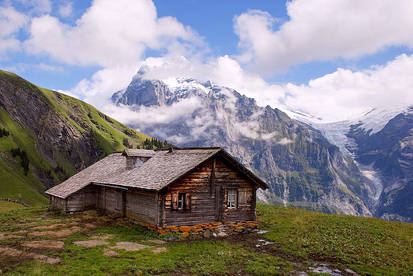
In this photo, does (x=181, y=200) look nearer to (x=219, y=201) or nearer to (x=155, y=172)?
(x=219, y=201)

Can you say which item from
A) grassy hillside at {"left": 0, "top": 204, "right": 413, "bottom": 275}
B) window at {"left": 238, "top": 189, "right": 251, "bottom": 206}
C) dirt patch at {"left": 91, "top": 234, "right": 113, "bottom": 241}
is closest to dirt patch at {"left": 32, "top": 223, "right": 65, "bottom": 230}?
grassy hillside at {"left": 0, "top": 204, "right": 413, "bottom": 275}

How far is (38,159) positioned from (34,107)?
55114mm

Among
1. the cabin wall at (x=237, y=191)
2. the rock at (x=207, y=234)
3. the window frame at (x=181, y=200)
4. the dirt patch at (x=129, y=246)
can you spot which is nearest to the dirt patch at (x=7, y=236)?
the dirt patch at (x=129, y=246)

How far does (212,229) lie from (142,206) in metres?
6.51

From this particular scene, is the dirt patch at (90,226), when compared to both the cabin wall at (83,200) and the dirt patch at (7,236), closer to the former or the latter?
the dirt patch at (7,236)

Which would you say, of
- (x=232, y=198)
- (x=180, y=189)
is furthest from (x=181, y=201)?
(x=232, y=198)

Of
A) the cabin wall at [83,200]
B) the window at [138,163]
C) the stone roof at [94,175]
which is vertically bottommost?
the cabin wall at [83,200]

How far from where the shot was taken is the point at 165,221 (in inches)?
1084

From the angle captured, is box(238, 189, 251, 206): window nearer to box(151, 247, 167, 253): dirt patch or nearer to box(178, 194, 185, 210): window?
box(178, 194, 185, 210): window

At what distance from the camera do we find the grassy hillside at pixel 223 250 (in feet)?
61.6

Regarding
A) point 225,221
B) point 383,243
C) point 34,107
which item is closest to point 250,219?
point 225,221

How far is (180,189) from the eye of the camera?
94.0 ft

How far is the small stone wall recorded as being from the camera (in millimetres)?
27656

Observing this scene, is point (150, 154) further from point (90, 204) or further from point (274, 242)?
point (274, 242)
